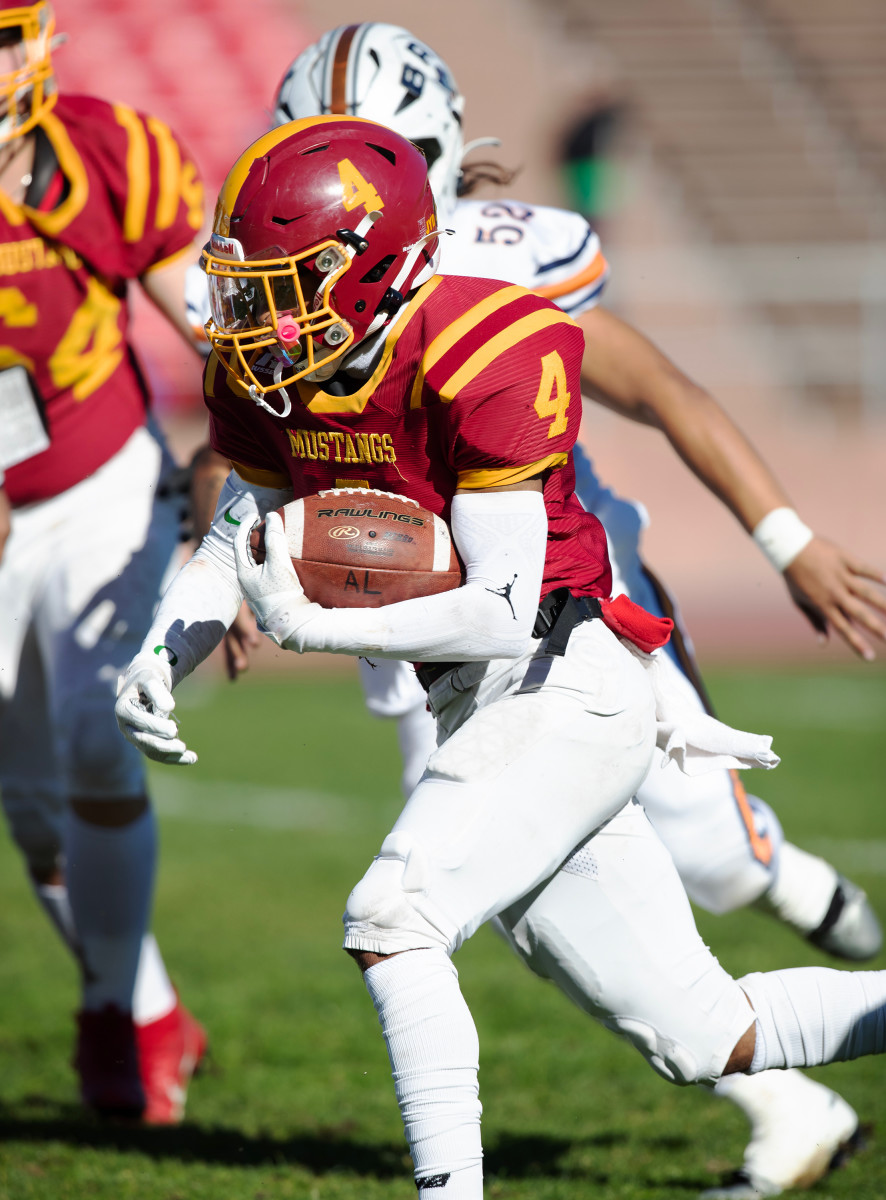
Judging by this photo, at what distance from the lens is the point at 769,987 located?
2404 mm

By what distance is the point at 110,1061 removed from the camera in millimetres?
3402

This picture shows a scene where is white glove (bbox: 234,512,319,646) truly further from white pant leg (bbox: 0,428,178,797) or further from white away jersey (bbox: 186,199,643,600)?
white pant leg (bbox: 0,428,178,797)

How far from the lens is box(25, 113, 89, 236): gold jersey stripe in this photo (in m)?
3.17

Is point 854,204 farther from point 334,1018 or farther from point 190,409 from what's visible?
point 334,1018

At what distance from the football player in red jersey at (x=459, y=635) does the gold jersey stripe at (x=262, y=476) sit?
0.09 meters

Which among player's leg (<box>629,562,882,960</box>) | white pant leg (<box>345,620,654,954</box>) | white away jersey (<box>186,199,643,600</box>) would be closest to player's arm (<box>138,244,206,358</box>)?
white away jersey (<box>186,199,643,600</box>)

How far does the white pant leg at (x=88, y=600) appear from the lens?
10.7ft

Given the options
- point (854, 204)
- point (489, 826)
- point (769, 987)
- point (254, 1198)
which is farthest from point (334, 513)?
point (854, 204)

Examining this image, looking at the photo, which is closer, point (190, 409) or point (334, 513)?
point (334, 513)

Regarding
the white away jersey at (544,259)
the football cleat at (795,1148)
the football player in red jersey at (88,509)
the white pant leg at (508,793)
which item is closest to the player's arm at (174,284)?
the football player in red jersey at (88,509)

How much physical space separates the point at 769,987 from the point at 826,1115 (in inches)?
29.8

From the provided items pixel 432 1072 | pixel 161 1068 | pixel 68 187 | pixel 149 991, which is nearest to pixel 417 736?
pixel 149 991

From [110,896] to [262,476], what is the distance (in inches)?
51.4

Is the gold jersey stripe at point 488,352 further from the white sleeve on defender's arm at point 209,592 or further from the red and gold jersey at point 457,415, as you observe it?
the white sleeve on defender's arm at point 209,592
